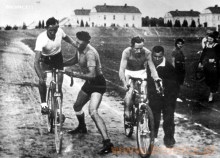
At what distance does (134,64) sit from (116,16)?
9.15ft

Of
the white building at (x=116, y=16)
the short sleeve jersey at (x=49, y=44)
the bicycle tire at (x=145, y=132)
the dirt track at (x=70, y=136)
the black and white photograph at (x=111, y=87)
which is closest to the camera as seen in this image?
the bicycle tire at (x=145, y=132)

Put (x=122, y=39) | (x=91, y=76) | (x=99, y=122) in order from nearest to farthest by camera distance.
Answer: (x=91, y=76) → (x=99, y=122) → (x=122, y=39)

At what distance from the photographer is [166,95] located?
182 inches

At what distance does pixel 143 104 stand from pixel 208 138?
1.19 metres

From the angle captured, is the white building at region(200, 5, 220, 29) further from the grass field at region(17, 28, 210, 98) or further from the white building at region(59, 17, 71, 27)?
the white building at region(59, 17, 71, 27)

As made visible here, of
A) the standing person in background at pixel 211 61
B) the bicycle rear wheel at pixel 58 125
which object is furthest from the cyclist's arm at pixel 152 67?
the standing person in background at pixel 211 61

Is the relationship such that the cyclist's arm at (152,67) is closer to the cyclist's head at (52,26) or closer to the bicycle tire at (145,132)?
the bicycle tire at (145,132)

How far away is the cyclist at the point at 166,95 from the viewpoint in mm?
4359

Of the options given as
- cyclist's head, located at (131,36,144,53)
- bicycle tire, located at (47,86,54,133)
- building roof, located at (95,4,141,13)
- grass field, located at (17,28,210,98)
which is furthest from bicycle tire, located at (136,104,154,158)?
building roof, located at (95,4,141,13)

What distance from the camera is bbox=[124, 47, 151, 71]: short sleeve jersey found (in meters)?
4.40

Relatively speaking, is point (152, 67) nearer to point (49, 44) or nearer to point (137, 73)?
point (137, 73)

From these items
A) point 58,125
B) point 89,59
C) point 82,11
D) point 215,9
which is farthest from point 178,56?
point 58,125

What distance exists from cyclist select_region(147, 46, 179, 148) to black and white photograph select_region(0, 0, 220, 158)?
13 mm

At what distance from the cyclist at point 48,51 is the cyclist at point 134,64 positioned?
819 mm
